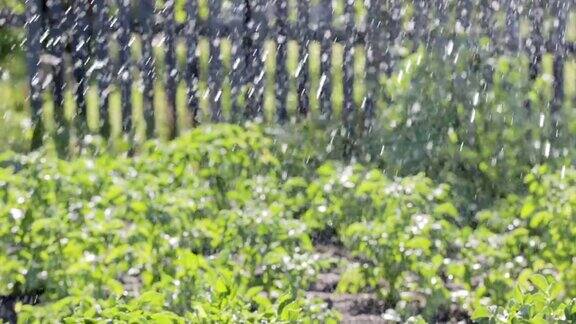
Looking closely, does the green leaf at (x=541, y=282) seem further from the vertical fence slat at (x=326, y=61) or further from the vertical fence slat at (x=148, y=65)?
the vertical fence slat at (x=148, y=65)

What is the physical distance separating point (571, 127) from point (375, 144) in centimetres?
81

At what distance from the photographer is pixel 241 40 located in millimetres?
6168

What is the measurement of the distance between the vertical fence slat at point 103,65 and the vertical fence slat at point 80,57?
0.05 m

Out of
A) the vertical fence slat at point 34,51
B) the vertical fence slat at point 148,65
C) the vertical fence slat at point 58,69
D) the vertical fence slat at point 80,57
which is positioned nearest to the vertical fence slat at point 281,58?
the vertical fence slat at point 148,65

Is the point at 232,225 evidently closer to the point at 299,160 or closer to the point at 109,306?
the point at 109,306

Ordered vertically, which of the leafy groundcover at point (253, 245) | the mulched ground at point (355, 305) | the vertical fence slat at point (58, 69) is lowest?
the mulched ground at point (355, 305)

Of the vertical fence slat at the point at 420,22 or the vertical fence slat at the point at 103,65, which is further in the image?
the vertical fence slat at the point at 420,22

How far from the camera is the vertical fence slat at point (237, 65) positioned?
20.1 ft

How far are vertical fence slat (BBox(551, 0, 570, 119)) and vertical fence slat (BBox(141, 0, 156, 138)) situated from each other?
198 cm

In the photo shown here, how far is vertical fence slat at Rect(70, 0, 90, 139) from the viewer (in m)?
5.97

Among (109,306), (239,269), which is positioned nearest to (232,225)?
(239,269)

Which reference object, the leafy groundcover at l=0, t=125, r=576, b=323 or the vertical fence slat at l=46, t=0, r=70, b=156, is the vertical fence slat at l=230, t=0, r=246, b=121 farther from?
the leafy groundcover at l=0, t=125, r=576, b=323

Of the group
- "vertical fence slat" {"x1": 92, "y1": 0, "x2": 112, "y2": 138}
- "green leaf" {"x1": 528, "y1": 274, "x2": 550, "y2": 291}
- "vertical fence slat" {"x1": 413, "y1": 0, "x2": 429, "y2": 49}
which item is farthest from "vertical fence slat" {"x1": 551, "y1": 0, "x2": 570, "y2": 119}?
"green leaf" {"x1": 528, "y1": 274, "x2": 550, "y2": 291}

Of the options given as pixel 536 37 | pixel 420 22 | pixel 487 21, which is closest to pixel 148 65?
pixel 420 22
